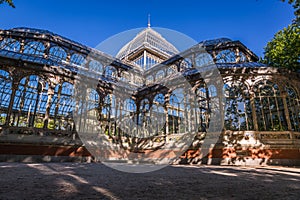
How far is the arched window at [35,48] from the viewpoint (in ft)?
59.8

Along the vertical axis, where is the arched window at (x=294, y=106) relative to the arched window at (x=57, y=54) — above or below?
below

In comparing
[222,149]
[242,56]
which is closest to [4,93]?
[222,149]

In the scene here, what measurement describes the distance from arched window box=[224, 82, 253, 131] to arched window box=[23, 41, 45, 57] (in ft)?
63.0

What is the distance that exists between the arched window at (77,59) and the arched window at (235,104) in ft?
55.0

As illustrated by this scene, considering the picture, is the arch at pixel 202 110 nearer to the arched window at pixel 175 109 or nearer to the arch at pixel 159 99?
the arched window at pixel 175 109

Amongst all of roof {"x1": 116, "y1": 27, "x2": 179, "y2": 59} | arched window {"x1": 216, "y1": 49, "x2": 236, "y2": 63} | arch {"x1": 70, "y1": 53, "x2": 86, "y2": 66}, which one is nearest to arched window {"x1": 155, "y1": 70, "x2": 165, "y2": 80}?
roof {"x1": 116, "y1": 27, "x2": 179, "y2": 59}

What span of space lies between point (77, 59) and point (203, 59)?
50.0ft

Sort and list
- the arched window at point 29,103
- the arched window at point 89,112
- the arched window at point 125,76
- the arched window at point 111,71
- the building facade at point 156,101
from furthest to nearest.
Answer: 1. the arched window at point 125,76
2. the arched window at point 111,71
3. the arched window at point 29,103
4. the arched window at point 89,112
5. the building facade at point 156,101

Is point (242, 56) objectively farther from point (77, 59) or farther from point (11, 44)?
point (11, 44)

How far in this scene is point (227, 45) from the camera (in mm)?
19156

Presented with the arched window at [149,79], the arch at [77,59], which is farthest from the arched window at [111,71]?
the arched window at [149,79]

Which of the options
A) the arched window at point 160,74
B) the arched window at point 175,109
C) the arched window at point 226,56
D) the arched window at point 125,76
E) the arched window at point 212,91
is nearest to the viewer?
the arched window at point 212,91

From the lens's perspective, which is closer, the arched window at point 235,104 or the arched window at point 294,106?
the arched window at point 294,106

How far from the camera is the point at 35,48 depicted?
60.6 feet
